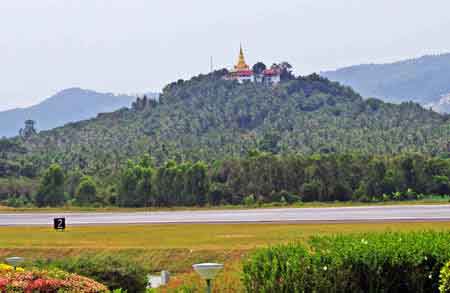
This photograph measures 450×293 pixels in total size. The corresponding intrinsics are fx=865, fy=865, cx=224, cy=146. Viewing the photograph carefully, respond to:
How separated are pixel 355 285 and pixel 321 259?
81cm

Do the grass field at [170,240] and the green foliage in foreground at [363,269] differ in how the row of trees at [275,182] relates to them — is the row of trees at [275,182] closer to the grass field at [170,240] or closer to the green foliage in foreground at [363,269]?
the grass field at [170,240]

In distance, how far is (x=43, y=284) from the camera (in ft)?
49.6

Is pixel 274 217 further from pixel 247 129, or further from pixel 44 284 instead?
pixel 247 129

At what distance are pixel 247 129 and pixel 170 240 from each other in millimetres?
127968

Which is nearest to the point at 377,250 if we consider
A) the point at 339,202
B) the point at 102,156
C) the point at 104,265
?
the point at 104,265

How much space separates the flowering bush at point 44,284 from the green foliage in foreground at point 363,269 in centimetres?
364

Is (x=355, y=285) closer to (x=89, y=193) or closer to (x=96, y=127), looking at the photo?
(x=89, y=193)

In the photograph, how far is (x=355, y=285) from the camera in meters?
16.7

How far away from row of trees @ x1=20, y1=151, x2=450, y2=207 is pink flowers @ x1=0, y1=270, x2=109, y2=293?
64227 mm

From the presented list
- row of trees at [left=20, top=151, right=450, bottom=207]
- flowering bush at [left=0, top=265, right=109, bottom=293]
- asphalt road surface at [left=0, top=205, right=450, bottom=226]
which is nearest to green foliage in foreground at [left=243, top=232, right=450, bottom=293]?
flowering bush at [left=0, top=265, right=109, bottom=293]

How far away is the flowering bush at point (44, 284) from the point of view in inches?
589

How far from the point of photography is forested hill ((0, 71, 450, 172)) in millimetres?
119812

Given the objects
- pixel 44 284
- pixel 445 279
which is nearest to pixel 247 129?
pixel 445 279

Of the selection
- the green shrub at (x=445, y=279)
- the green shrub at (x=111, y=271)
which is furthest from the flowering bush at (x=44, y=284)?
the green shrub at (x=111, y=271)
